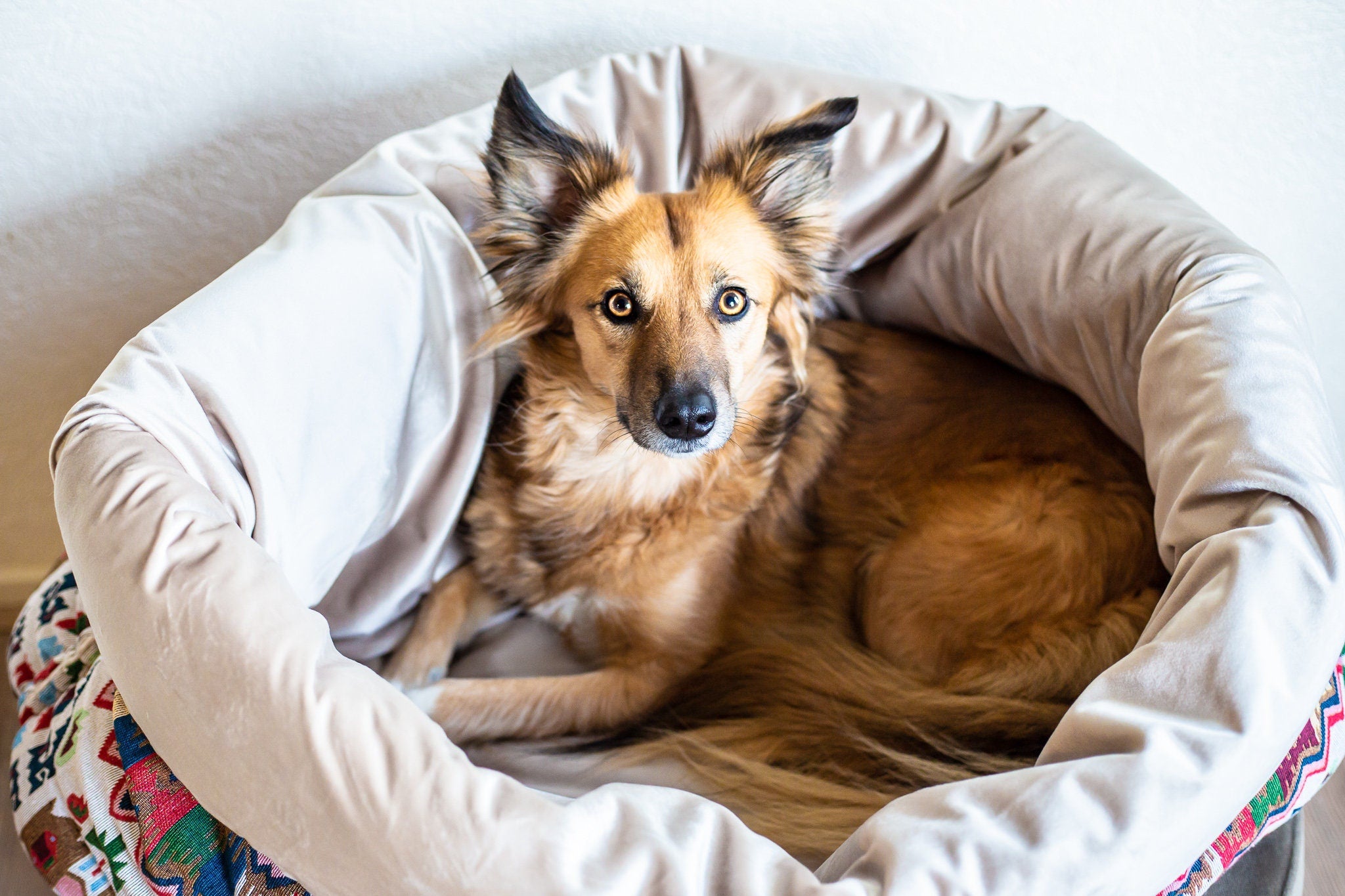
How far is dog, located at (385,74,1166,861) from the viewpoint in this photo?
1.54 meters

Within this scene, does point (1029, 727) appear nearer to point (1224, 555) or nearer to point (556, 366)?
point (1224, 555)

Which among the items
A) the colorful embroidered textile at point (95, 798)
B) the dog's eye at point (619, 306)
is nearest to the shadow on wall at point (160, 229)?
the colorful embroidered textile at point (95, 798)

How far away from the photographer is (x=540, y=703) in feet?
5.78

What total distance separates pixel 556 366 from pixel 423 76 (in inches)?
31.2

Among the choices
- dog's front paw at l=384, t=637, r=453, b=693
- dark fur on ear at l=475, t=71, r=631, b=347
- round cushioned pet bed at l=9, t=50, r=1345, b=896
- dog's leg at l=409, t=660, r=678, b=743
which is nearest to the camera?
round cushioned pet bed at l=9, t=50, r=1345, b=896

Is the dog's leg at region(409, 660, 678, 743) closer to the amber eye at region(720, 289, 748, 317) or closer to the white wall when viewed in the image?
the amber eye at region(720, 289, 748, 317)

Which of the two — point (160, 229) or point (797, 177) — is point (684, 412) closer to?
point (797, 177)

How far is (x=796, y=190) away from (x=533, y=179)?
19.6 inches

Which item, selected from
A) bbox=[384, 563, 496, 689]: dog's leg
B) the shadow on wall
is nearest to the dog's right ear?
the shadow on wall

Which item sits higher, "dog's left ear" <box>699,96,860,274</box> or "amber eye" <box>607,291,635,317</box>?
"dog's left ear" <box>699,96,860,274</box>

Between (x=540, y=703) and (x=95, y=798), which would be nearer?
(x=95, y=798)

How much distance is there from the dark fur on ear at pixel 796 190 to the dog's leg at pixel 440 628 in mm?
855

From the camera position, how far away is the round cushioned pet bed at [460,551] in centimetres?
103

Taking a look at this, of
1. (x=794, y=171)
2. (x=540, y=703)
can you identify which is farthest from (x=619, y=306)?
(x=540, y=703)
